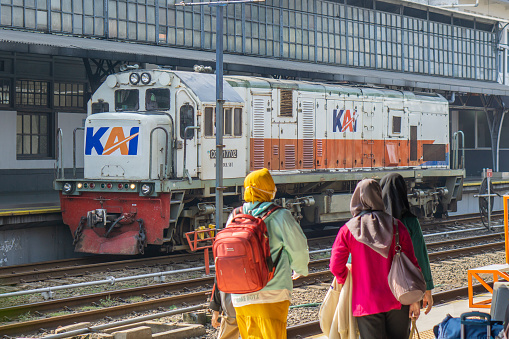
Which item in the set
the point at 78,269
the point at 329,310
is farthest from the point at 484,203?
the point at 329,310

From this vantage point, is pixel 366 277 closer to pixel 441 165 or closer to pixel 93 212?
pixel 93 212

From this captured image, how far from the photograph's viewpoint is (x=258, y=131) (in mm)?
16078

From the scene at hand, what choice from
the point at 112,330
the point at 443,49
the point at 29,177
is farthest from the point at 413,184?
the point at 443,49

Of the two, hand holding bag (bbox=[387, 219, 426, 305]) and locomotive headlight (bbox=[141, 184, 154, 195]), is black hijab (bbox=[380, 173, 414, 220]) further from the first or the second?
locomotive headlight (bbox=[141, 184, 154, 195])

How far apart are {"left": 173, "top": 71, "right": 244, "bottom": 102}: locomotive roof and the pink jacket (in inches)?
371

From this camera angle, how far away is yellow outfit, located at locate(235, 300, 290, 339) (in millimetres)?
5434

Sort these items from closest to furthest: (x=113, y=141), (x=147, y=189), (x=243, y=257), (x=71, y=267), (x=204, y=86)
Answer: (x=243, y=257), (x=71, y=267), (x=147, y=189), (x=113, y=141), (x=204, y=86)

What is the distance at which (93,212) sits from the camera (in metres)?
14.1

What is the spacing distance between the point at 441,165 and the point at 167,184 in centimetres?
1113

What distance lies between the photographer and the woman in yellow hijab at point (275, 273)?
547cm

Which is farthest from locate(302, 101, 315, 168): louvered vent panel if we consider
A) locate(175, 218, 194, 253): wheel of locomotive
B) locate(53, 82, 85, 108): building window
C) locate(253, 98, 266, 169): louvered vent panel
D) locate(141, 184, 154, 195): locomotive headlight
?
locate(53, 82, 85, 108): building window

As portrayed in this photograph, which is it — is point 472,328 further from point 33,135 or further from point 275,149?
point 33,135

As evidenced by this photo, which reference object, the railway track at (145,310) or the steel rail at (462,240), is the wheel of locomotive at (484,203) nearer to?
the steel rail at (462,240)

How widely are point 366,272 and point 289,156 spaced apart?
11.6 meters
